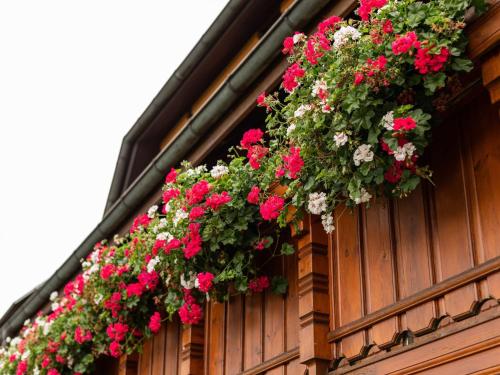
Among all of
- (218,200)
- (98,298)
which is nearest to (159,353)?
(98,298)

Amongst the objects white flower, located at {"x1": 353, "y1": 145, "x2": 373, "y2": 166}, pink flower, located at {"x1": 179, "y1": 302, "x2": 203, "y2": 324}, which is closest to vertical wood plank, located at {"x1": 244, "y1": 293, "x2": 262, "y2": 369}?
pink flower, located at {"x1": 179, "y1": 302, "x2": 203, "y2": 324}

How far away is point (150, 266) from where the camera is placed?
609cm

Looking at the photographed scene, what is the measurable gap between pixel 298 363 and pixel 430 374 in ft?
4.19

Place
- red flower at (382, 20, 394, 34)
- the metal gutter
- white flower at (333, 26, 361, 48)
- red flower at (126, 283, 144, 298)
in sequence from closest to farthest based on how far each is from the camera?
red flower at (382, 20, 394, 34)
white flower at (333, 26, 361, 48)
the metal gutter
red flower at (126, 283, 144, 298)

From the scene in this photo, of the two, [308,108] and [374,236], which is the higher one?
[308,108]

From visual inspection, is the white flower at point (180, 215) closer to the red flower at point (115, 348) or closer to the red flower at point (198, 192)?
the red flower at point (198, 192)

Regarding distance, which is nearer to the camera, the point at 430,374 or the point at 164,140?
the point at 430,374

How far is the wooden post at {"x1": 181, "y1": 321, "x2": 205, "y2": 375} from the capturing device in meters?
6.32

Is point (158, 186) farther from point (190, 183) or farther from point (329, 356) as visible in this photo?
point (329, 356)

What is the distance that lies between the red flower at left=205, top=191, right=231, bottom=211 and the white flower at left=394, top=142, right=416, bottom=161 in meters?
1.77

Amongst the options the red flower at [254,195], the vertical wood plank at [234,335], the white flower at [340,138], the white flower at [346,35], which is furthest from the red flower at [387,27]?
the vertical wood plank at [234,335]

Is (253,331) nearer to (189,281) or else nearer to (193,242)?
(189,281)

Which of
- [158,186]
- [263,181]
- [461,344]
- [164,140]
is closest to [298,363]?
[263,181]

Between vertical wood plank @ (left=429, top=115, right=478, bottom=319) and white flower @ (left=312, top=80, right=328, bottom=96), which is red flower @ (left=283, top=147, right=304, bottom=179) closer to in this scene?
white flower @ (left=312, top=80, right=328, bottom=96)
